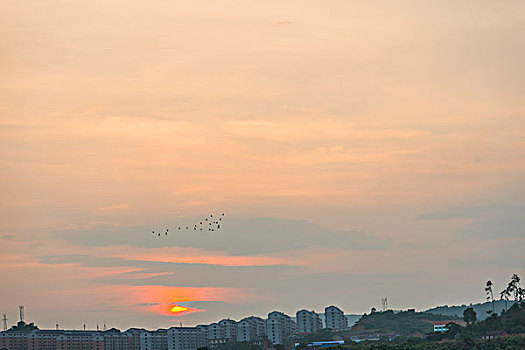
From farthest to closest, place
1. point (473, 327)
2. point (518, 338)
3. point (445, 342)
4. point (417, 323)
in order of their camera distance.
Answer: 1. point (417, 323)
2. point (473, 327)
3. point (445, 342)
4. point (518, 338)

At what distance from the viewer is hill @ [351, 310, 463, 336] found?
176 meters

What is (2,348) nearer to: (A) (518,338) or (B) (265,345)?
(B) (265,345)

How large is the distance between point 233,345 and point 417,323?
40.2 metres

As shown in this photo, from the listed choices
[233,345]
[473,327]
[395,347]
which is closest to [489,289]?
[473,327]

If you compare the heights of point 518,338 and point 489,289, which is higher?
point 489,289

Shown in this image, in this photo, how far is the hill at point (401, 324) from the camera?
577 feet

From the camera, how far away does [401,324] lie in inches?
7259

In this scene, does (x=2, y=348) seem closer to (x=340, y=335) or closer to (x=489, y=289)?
(x=340, y=335)

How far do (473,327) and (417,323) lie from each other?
62.2m

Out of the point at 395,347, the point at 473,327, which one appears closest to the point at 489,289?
the point at 473,327

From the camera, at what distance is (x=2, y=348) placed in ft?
649

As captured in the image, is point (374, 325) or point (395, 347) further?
point (374, 325)

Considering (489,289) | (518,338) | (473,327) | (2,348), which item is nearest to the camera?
(518,338)

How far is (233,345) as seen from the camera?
7343 inches
